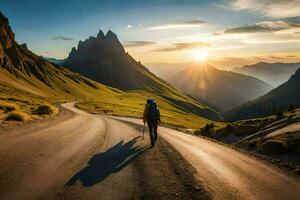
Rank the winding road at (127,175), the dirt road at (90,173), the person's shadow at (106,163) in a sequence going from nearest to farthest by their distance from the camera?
the dirt road at (90,173) < the winding road at (127,175) < the person's shadow at (106,163)

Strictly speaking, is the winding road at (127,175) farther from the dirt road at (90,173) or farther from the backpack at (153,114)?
the backpack at (153,114)

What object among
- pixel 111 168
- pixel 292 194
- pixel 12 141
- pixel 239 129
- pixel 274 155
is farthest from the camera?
pixel 239 129

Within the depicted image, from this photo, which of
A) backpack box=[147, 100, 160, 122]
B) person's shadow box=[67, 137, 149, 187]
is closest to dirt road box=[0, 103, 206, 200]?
person's shadow box=[67, 137, 149, 187]

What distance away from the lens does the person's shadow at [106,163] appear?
380 inches

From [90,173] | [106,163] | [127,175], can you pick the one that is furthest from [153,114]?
[90,173]

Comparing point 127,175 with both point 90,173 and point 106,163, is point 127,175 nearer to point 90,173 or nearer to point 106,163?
point 90,173

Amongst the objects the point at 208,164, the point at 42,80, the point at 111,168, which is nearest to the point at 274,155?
the point at 208,164

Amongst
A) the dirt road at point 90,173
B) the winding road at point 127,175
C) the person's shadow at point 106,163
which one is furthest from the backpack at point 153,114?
the winding road at point 127,175

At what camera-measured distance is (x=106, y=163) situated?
12.2 meters

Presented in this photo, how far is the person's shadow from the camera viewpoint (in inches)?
380

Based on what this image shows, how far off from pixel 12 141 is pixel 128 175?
7.88 m

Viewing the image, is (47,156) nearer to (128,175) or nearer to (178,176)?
(128,175)

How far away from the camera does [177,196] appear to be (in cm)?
845

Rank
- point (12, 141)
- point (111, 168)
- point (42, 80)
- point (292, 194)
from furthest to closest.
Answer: point (42, 80), point (12, 141), point (111, 168), point (292, 194)
